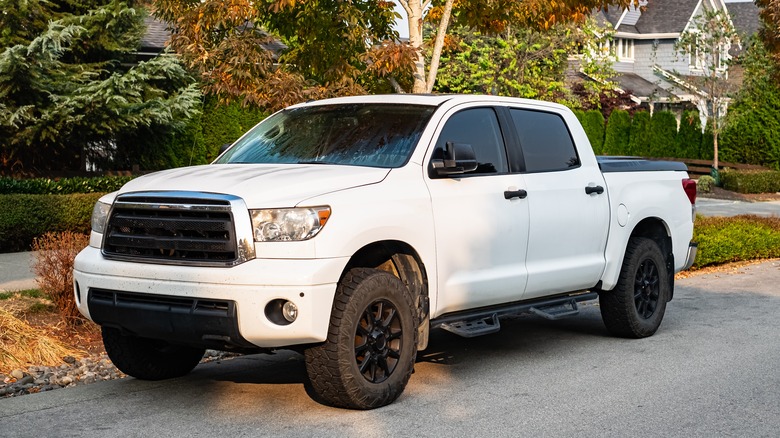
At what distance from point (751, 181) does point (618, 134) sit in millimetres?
9999

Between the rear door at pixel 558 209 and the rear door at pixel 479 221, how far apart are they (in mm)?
189

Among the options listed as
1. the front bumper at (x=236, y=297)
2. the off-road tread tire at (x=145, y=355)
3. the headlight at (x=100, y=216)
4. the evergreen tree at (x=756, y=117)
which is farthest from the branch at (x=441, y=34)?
the evergreen tree at (x=756, y=117)

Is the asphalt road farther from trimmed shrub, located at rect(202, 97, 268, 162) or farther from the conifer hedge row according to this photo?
the conifer hedge row

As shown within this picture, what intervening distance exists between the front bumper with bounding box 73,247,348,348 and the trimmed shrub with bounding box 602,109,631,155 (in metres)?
36.5

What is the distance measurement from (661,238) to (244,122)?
18541 millimetres

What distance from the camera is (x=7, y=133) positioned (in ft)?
63.9

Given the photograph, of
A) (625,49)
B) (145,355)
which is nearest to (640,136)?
(625,49)

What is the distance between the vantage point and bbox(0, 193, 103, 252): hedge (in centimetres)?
1608

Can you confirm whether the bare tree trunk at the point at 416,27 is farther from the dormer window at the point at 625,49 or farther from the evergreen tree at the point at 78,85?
the dormer window at the point at 625,49

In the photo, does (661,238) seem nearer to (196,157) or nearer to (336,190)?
(336,190)

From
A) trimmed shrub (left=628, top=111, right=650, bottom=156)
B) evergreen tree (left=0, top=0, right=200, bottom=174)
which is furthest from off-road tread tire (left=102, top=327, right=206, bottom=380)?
trimmed shrub (left=628, top=111, right=650, bottom=156)

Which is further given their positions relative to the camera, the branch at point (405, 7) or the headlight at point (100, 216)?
the branch at point (405, 7)

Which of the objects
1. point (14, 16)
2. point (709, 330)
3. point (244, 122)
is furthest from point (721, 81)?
point (709, 330)

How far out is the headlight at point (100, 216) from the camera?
7.05 metres
